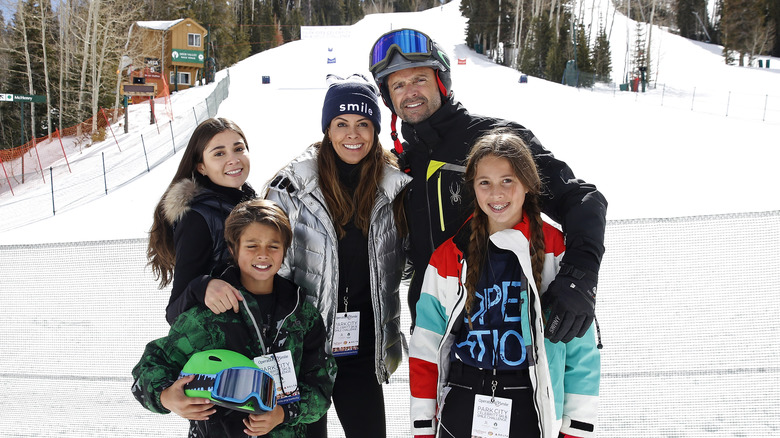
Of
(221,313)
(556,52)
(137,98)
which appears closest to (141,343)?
(221,313)

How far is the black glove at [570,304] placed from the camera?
1823 mm

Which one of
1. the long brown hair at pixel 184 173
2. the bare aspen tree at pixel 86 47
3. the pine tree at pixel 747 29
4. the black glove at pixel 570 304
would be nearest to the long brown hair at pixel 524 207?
the black glove at pixel 570 304

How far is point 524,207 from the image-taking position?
2086 millimetres

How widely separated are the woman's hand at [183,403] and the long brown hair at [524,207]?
964 mm

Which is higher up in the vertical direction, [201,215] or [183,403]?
[201,215]

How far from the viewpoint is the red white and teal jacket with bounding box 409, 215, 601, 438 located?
1.88m

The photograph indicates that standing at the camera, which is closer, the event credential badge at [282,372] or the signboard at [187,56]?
the event credential badge at [282,372]

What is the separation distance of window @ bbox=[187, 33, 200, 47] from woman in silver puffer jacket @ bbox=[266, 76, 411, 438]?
37273mm

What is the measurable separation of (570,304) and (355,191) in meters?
1.08

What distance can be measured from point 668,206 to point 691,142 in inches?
259

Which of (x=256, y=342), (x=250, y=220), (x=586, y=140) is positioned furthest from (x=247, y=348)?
(x=586, y=140)

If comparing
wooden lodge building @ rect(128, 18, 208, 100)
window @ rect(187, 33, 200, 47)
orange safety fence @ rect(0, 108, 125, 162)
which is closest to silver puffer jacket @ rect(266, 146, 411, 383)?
orange safety fence @ rect(0, 108, 125, 162)

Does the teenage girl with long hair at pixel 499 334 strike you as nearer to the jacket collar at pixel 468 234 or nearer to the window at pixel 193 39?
the jacket collar at pixel 468 234

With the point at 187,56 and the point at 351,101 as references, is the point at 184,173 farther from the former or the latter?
the point at 187,56
